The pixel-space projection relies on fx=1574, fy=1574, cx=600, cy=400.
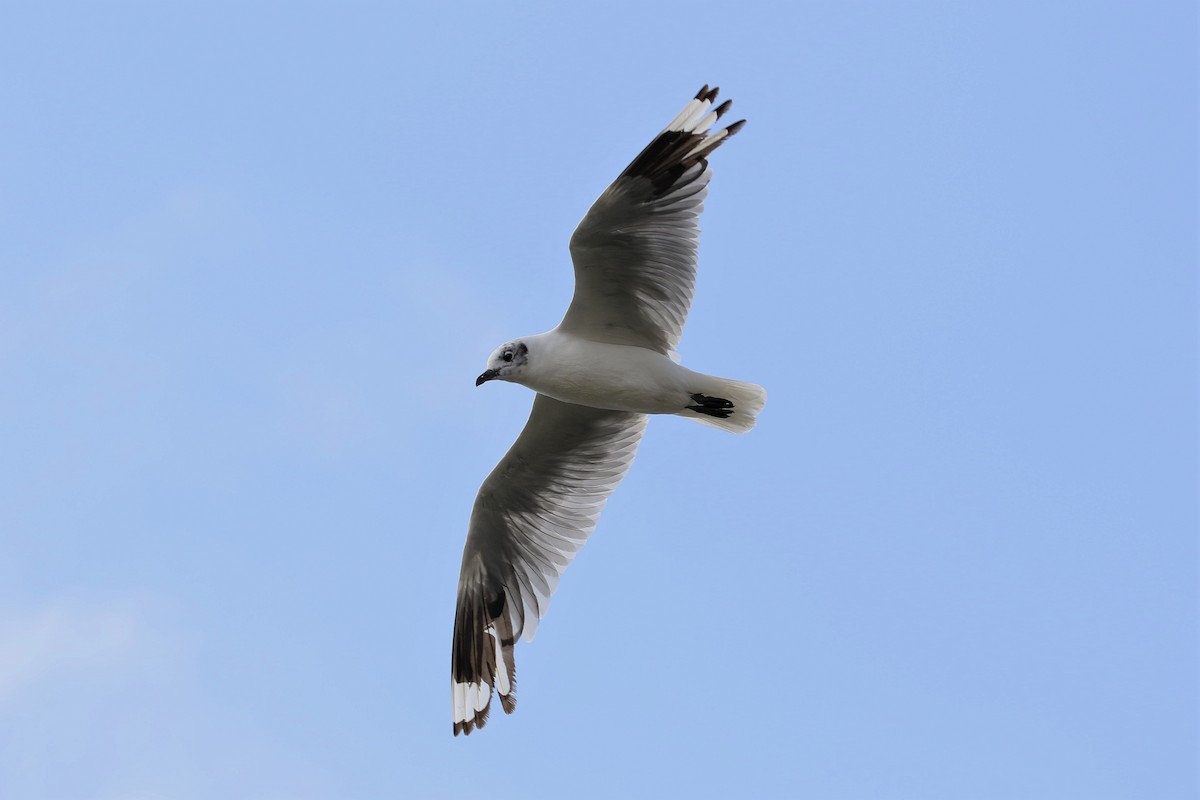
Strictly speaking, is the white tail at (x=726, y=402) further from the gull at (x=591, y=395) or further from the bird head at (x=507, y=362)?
the bird head at (x=507, y=362)

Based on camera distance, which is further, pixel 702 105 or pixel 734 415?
pixel 734 415

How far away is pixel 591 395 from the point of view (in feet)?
33.1

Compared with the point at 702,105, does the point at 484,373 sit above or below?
below

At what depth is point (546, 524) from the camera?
11227 millimetres

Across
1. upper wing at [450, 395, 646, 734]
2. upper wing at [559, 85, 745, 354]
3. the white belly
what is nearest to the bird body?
the white belly

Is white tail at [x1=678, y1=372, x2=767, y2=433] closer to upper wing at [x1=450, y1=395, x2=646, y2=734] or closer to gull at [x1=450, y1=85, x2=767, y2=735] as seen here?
gull at [x1=450, y1=85, x2=767, y2=735]

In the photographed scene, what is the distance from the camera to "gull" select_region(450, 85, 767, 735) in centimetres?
970

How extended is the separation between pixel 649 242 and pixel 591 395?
106 centimetres

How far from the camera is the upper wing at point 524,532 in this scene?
36.1ft

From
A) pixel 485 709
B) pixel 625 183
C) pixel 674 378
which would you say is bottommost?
pixel 485 709

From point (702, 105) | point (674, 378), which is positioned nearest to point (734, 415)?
point (674, 378)

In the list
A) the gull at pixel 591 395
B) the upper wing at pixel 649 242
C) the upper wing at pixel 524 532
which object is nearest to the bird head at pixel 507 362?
the gull at pixel 591 395

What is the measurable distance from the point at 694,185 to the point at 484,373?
1.79 m

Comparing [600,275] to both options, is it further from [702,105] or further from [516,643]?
[516,643]
